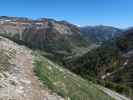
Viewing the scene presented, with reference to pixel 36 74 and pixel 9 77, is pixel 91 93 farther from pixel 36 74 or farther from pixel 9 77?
pixel 9 77

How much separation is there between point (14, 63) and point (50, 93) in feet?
14.8

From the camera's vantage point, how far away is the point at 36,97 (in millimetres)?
13219

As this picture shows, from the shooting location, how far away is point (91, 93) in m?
19.3

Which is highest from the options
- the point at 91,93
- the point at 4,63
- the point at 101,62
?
the point at 4,63

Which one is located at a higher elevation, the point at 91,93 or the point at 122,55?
the point at 91,93

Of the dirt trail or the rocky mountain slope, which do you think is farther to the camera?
the rocky mountain slope

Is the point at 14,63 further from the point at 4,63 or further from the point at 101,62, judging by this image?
the point at 101,62

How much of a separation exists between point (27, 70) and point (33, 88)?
316 centimetres

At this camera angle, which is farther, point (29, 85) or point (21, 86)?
point (29, 85)

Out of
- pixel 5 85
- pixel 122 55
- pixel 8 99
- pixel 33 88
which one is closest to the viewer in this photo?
pixel 8 99

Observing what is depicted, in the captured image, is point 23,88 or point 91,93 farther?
point 91,93

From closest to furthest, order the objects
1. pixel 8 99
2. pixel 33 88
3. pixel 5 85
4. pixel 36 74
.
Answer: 1. pixel 8 99
2. pixel 5 85
3. pixel 33 88
4. pixel 36 74

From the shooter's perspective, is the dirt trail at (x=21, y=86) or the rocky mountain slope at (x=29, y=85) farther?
the rocky mountain slope at (x=29, y=85)

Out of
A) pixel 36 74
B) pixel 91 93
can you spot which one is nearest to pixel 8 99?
pixel 36 74
